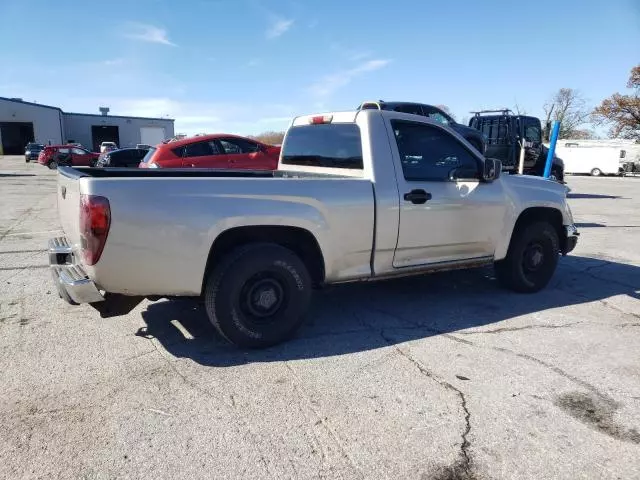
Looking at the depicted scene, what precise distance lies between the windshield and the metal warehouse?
60641mm

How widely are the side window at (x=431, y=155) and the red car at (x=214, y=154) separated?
7455 mm

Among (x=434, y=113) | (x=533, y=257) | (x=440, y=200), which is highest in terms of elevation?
(x=434, y=113)

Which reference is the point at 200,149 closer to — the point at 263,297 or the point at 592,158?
the point at 263,297

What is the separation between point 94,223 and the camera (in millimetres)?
3125

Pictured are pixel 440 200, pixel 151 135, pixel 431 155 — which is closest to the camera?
pixel 440 200

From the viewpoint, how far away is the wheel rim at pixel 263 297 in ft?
12.1

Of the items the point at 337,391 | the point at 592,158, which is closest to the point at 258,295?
the point at 337,391

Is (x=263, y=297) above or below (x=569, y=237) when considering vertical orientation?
below

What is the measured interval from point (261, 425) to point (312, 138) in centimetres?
306

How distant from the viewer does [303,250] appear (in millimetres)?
4082

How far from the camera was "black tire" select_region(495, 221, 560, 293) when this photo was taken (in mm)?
5211

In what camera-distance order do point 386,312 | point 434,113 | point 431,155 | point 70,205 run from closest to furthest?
1. point 70,205
2. point 431,155
3. point 386,312
4. point 434,113

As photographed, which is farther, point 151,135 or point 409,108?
point 151,135

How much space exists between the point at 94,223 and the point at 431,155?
2.97m
